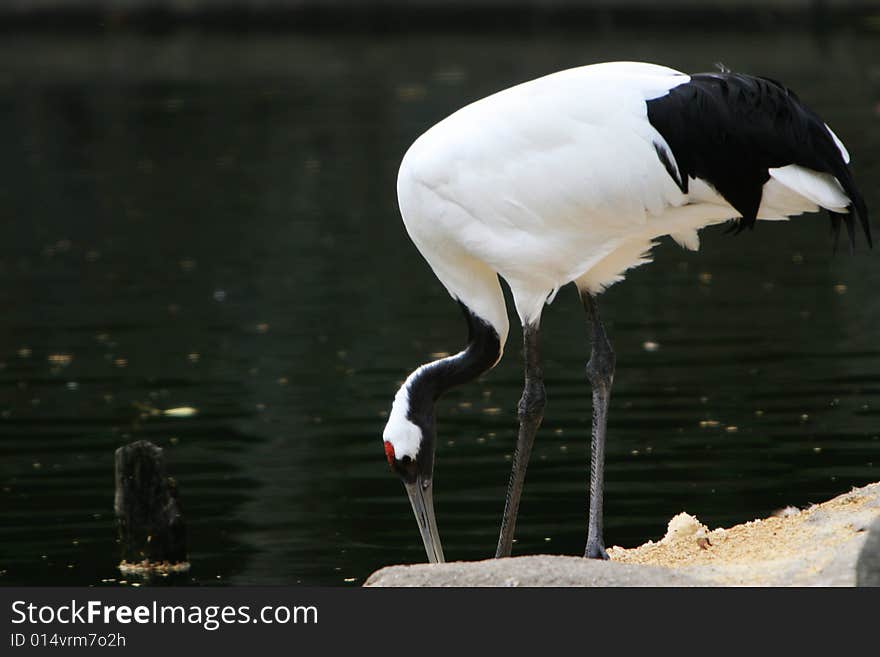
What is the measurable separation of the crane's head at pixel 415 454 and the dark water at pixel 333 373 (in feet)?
3.26

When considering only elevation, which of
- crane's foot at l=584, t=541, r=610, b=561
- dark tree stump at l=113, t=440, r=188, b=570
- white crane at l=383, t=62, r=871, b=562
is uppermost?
white crane at l=383, t=62, r=871, b=562

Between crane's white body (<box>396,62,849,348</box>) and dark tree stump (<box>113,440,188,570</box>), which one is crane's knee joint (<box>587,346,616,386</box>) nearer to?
crane's white body (<box>396,62,849,348</box>)

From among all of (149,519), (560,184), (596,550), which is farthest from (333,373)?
(560,184)

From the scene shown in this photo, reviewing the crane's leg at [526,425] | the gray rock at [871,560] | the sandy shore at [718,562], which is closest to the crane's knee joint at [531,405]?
the crane's leg at [526,425]

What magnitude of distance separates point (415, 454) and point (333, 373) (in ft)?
20.5

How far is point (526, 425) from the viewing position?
9281mm

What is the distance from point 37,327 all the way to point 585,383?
5.80m

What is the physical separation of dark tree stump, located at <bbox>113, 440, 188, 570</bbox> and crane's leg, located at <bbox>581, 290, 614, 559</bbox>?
7.96 ft

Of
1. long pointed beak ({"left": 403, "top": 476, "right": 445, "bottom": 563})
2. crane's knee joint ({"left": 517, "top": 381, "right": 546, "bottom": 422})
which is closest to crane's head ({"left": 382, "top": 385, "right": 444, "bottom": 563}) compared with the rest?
long pointed beak ({"left": 403, "top": 476, "right": 445, "bottom": 563})

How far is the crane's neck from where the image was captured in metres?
8.81

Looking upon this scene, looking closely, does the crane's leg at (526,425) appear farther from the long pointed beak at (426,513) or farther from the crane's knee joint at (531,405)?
the long pointed beak at (426,513)

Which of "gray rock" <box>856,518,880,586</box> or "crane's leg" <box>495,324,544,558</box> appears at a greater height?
"crane's leg" <box>495,324,544,558</box>

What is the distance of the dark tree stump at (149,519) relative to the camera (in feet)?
33.4

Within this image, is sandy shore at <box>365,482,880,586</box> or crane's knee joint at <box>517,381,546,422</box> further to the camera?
crane's knee joint at <box>517,381,546,422</box>
